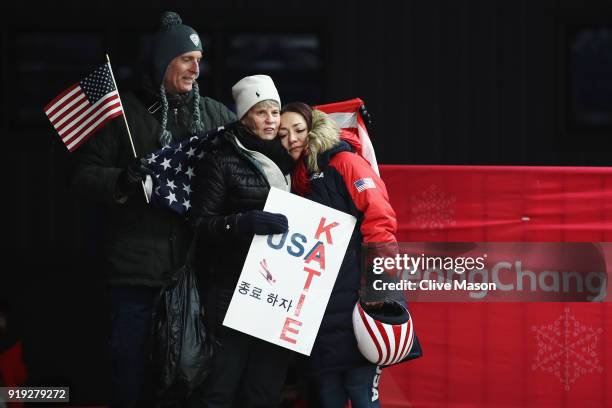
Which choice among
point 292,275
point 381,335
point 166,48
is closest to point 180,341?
point 292,275

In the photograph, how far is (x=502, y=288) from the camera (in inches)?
222

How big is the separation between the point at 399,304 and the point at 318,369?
499 millimetres

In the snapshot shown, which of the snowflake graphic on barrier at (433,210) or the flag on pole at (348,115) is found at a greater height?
the flag on pole at (348,115)

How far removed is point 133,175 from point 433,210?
1.79 m

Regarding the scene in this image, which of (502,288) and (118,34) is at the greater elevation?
(118,34)

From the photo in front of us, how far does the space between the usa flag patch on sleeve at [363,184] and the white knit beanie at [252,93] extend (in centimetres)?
56

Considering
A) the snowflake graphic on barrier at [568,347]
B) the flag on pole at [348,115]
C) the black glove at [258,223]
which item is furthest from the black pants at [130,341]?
the snowflake graphic on barrier at [568,347]

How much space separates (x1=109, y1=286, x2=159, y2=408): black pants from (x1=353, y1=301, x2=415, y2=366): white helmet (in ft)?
3.38

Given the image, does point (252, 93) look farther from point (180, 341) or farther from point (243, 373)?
point (243, 373)

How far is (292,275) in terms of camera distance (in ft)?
15.8

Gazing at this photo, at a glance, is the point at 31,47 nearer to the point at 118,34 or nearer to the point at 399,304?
the point at 118,34

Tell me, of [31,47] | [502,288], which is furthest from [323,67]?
[502,288]

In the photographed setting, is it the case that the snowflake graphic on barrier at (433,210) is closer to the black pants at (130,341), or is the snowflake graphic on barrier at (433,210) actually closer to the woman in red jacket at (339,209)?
the woman in red jacket at (339,209)

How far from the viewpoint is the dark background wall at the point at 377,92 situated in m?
8.17
